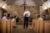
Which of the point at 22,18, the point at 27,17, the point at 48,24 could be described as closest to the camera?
the point at 48,24

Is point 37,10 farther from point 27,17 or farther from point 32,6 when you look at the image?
point 27,17

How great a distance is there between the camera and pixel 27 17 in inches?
350

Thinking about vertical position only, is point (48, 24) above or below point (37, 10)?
below

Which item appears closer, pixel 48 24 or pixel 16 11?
pixel 48 24

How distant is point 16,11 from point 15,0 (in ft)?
2.77

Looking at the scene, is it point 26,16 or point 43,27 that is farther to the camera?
point 26,16

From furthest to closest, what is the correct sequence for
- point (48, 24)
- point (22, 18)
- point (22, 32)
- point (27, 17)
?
point (22, 18) < point (27, 17) < point (22, 32) < point (48, 24)

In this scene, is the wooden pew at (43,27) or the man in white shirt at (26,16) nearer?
the wooden pew at (43,27)

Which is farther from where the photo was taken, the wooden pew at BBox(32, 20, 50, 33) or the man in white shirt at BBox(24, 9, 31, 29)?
the man in white shirt at BBox(24, 9, 31, 29)

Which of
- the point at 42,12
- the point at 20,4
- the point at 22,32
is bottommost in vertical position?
the point at 22,32

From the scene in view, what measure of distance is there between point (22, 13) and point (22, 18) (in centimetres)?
49

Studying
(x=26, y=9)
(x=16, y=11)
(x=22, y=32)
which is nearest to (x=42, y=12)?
(x=26, y=9)

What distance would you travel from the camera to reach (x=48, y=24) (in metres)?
6.35

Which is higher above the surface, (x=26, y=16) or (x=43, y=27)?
(x=26, y=16)
